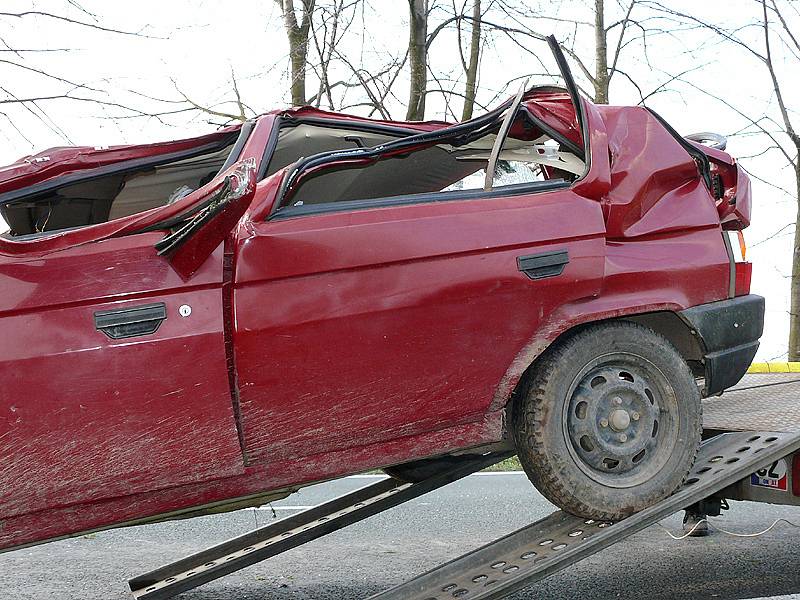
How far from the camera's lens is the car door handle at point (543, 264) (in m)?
3.17

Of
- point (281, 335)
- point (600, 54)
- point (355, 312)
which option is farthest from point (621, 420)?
point (600, 54)

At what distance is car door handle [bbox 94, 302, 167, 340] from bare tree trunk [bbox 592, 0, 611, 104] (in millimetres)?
10064

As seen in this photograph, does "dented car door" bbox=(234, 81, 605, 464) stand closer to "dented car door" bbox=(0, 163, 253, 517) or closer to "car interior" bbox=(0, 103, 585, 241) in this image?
"dented car door" bbox=(0, 163, 253, 517)

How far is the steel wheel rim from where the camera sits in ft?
10.9

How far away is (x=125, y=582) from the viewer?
14.6 ft

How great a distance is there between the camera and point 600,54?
1185 centimetres

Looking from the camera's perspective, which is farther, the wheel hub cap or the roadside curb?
the roadside curb

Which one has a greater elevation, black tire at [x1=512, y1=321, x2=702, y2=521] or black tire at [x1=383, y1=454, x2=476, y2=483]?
black tire at [x1=512, y1=321, x2=702, y2=521]

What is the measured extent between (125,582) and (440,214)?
281 cm

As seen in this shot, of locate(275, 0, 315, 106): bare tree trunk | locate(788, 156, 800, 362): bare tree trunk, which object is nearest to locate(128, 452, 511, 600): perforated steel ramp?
locate(275, 0, 315, 106): bare tree trunk

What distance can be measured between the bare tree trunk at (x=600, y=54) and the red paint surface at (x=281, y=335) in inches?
343

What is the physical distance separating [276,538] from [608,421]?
1787 mm

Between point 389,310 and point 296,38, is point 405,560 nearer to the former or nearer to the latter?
point 389,310

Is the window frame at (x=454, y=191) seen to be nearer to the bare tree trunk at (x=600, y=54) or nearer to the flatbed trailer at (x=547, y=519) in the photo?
the flatbed trailer at (x=547, y=519)
